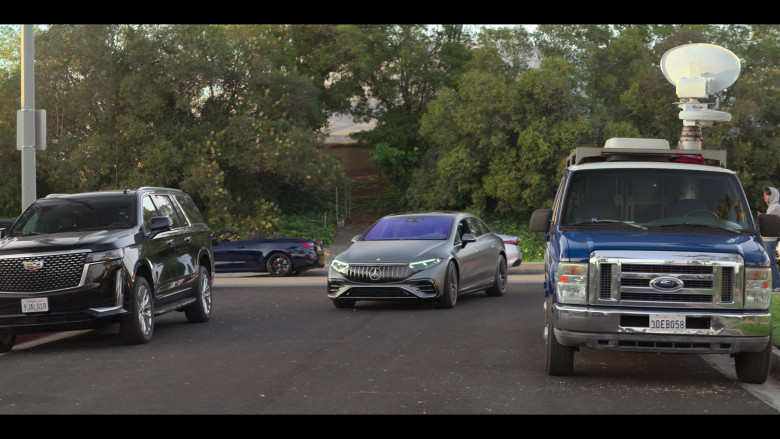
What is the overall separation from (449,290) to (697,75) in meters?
6.01

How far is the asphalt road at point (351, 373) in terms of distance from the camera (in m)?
7.51

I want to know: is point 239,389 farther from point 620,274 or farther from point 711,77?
point 711,77

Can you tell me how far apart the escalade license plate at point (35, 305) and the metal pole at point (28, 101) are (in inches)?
223

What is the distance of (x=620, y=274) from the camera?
27.4 ft

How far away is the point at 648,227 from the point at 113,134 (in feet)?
97.8

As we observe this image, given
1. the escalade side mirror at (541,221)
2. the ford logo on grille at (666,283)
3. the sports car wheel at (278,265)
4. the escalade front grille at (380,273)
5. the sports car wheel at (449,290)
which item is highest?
the escalade side mirror at (541,221)

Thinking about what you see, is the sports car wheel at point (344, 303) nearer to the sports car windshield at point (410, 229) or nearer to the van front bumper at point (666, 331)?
the sports car windshield at point (410, 229)

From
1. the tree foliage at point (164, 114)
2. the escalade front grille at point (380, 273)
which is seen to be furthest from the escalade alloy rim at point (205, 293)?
the tree foliage at point (164, 114)

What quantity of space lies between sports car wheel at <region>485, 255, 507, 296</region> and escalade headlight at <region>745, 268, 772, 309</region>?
966 centimetres

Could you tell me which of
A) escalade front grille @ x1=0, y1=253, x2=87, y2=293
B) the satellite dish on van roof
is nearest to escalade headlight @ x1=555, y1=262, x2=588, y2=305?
escalade front grille @ x1=0, y1=253, x2=87, y2=293

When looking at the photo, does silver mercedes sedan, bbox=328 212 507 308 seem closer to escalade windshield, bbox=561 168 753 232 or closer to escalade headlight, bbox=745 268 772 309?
escalade windshield, bbox=561 168 753 232

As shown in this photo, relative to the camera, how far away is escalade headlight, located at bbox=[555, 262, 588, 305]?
8.44m

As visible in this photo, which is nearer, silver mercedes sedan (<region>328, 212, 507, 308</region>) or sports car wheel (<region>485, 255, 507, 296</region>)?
silver mercedes sedan (<region>328, 212, 507, 308</region>)
